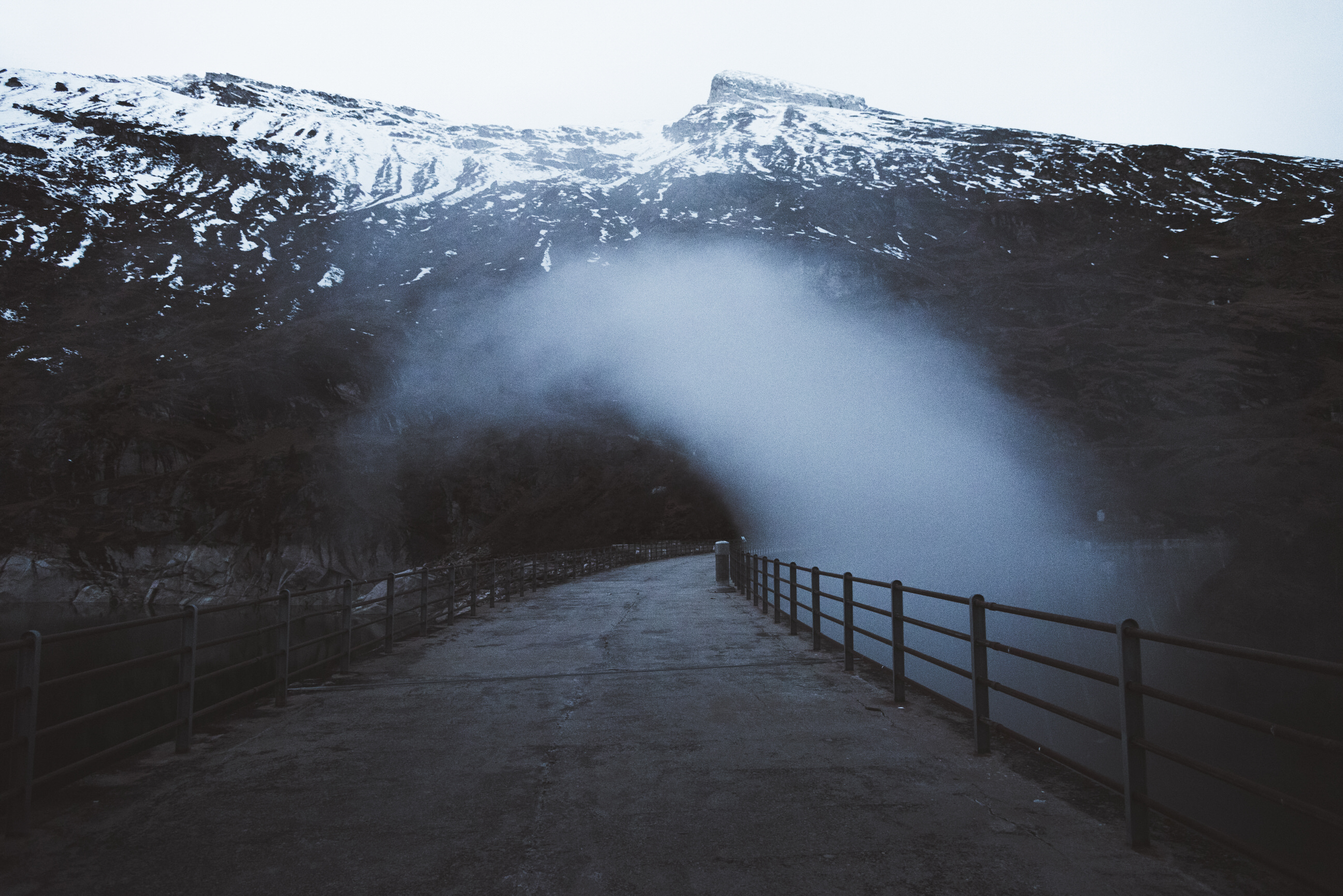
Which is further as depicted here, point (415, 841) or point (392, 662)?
point (392, 662)

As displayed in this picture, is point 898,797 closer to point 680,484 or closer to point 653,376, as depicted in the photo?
point 680,484

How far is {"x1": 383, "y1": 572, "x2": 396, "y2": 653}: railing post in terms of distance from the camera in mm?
10992

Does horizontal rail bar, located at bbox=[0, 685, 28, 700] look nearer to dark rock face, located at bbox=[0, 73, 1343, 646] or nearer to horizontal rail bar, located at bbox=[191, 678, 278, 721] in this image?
horizontal rail bar, located at bbox=[191, 678, 278, 721]

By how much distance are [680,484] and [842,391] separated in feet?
177

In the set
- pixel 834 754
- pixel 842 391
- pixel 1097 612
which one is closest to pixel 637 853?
pixel 834 754

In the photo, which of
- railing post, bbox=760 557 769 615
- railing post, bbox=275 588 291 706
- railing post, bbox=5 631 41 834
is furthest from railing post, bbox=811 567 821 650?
railing post, bbox=5 631 41 834

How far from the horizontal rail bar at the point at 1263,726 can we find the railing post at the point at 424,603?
9.96 m

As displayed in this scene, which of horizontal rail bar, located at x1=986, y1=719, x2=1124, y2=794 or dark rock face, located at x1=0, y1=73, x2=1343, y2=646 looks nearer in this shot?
horizontal rail bar, located at x1=986, y1=719, x2=1124, y2=794

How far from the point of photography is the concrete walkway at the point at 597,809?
3.67m

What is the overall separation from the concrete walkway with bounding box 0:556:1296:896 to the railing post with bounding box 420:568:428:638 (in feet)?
13.3

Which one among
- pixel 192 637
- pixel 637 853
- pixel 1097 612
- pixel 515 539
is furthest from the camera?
pixel 515 539

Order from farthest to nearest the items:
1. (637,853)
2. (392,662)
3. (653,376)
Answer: (653,376) < (392,662) < (637,853)

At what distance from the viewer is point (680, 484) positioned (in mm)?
112250

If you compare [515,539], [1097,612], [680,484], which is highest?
[680,484]
